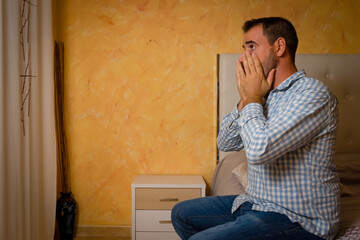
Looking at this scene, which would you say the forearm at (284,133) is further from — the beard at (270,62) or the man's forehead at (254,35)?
the man's forehead at (254,35)

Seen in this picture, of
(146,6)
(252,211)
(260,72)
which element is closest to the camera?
(252,211)

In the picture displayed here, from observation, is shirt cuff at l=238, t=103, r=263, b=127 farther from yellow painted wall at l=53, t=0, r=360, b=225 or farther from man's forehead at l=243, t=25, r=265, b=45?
yellow painted wall at l=53, t=0, r=360, b=225

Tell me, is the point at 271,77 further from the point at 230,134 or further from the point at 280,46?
the point at 230,134

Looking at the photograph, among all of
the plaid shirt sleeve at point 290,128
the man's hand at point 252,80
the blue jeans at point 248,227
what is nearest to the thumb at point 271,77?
the man's hand at point 252,80

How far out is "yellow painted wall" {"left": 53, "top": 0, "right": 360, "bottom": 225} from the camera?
245 centimetres

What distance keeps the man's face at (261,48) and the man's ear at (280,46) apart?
0.02 meters

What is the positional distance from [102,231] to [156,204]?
0.62 m

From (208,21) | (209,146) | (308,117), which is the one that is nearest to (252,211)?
(308,117)

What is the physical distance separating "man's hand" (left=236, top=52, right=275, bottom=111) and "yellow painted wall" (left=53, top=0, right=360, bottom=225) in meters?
1.15

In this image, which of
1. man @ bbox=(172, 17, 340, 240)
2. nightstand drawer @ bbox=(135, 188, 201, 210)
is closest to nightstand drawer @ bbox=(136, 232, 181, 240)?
nightstand drawer @ bbox=(135, 188, 201, 210)

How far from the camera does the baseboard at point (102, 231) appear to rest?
251cm

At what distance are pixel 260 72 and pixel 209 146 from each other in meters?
1.27

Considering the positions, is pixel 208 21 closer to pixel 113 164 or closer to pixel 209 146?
pixel 209 146

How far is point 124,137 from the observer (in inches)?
98.3
